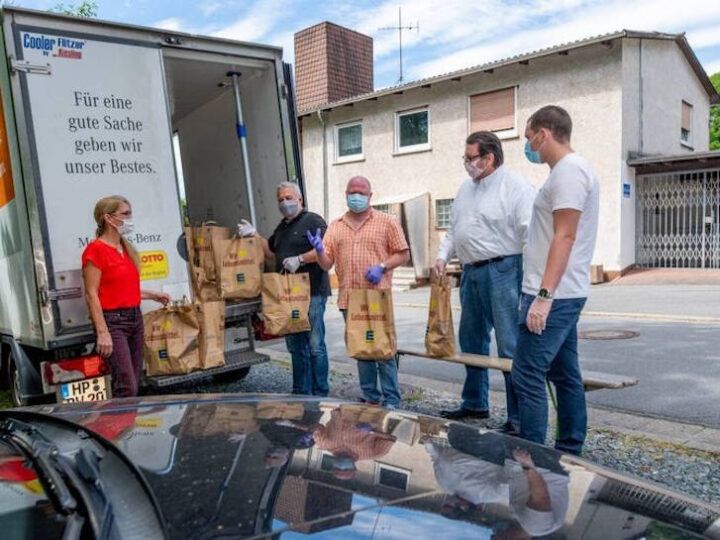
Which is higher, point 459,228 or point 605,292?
point 459,228

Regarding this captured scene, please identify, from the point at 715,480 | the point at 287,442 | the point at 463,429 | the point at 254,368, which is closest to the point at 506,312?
the point at 715,480

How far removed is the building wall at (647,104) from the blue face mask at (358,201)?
10.7m

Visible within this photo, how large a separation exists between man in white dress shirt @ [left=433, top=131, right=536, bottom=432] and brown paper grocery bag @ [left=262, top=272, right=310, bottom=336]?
1076mm

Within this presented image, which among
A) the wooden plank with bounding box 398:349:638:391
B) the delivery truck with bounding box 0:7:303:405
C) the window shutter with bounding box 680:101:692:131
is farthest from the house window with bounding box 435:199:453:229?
the wooden plank with bounding box 398:349:638:391

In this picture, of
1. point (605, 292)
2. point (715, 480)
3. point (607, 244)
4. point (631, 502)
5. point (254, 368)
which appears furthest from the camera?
point (607, 244)

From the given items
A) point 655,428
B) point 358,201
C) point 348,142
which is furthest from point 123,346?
point 348,142

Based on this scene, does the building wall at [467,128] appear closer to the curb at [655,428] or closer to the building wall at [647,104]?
the building wall at [647,104]

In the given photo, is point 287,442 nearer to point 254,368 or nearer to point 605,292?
point 254,368

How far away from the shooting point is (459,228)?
4.27 m

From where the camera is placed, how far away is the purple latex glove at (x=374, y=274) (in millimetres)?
4355

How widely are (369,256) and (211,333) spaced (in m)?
1.29

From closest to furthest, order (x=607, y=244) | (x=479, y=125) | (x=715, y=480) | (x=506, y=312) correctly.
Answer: (x=715, y=480) < (x=506, y=312) < (x=607, y=244) < (x=479, y=125)

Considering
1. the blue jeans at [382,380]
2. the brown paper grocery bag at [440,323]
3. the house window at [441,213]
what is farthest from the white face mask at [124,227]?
the house window at [441,213]

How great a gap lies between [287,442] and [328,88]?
19.8m
